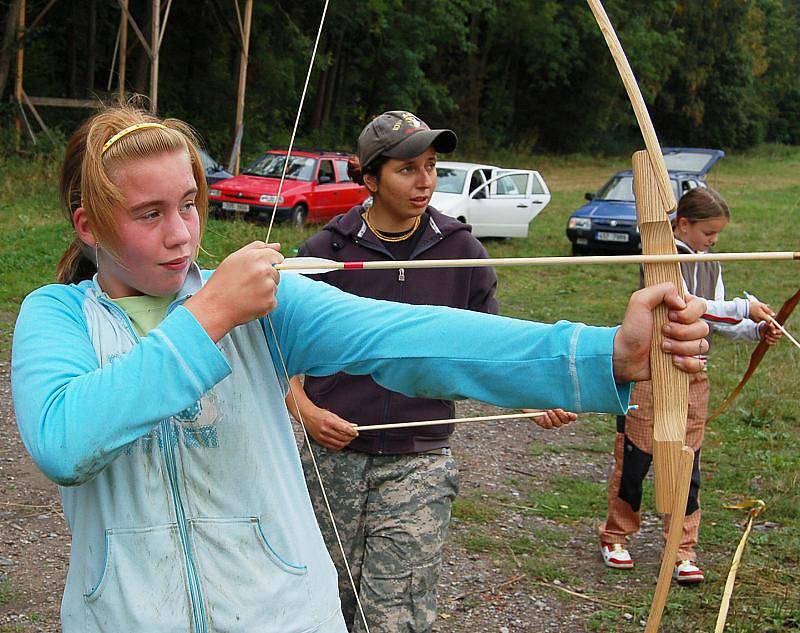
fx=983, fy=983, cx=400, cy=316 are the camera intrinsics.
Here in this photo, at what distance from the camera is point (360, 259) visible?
2922 mm

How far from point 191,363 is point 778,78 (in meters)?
52.9

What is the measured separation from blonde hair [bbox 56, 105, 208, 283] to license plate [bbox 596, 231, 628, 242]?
529 inches

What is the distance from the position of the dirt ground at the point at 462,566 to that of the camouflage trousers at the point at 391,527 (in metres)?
1.16

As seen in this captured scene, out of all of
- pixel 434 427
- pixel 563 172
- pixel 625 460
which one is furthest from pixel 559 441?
pixel 563 172

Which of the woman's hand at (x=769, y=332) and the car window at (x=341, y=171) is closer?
the woman's hand at (x=769, y=332)

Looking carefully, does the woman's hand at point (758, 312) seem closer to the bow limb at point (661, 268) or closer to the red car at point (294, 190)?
the bow limb at point (661, 268)

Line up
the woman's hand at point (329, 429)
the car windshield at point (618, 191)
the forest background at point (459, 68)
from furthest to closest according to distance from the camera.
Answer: the forest background at point (459, 68), the car windshield at point (618, 191), the woman's hand at point (329, 429)

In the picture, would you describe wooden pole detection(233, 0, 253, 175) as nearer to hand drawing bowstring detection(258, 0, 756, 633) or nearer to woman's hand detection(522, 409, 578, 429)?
woman's hand detection(522, 409, 578, 429)

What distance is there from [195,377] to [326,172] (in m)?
14.5

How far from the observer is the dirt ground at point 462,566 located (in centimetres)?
388

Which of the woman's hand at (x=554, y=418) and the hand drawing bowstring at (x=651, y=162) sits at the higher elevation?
the hand drawing bowstring at (x=651, y=162)

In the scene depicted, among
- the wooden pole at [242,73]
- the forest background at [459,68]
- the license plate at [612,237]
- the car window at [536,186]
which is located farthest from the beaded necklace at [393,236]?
the forest background at [459,68]

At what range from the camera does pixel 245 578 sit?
5.11 ft

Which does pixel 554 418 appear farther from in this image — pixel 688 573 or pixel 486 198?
pixel 486 198
